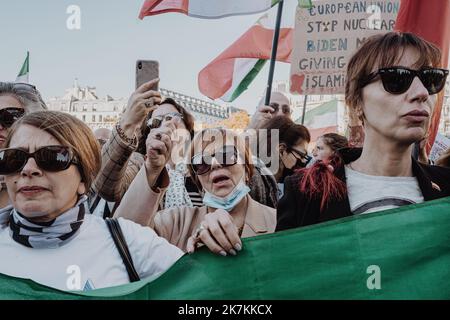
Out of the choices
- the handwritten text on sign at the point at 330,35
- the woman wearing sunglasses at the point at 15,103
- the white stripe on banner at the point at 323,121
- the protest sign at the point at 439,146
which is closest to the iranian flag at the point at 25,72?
the woman wearing sunglasses at the point at 15,103

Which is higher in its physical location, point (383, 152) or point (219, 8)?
point (219, 8)

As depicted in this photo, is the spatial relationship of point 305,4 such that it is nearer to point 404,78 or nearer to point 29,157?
point 404,78

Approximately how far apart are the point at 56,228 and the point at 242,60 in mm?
1488

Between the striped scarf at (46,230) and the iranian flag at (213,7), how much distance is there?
3.10 ft

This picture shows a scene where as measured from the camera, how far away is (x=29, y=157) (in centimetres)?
215

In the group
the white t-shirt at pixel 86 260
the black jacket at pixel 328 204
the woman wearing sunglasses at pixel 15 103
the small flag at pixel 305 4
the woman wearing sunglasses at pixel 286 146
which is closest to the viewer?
the white t-shirt at pixel 86 260

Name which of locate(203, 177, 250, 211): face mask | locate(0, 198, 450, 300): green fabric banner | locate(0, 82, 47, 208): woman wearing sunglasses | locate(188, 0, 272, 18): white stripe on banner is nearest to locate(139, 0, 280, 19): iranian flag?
locate(188, 0, 272, 18): white stripe on banner

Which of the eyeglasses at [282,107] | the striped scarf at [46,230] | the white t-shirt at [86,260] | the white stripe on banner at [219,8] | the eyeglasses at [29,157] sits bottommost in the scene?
the white t-shirt at [86,260]

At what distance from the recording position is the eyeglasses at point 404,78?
2.28m

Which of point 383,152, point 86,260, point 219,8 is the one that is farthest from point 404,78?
point 86,260

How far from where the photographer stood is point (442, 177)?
2.32 meters

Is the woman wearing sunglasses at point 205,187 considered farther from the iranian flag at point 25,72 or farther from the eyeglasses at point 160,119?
the iranian flag at point 25,72
